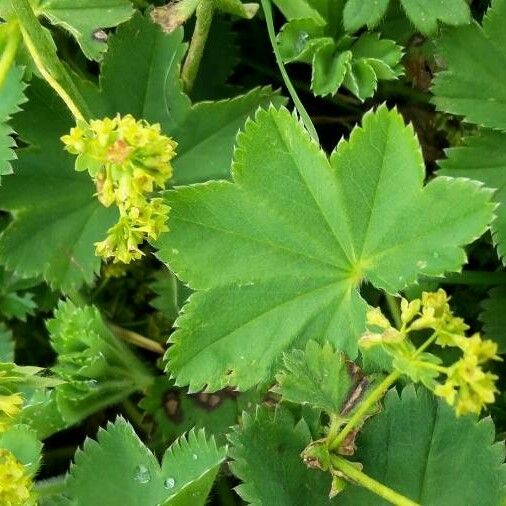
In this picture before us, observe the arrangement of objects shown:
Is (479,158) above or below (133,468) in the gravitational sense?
above

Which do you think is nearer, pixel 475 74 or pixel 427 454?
pixel 427 454

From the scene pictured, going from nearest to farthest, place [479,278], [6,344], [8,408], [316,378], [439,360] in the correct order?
1. [439,360]
2. [8,408]
3. [316,378]
4. [479,278]
5. [6,344]

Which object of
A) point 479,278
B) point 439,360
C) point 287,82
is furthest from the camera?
point 479,278

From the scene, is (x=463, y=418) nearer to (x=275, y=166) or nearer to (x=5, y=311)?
(x=275, y=166)

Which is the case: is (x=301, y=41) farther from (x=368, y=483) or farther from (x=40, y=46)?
→ (x=368, y=483)

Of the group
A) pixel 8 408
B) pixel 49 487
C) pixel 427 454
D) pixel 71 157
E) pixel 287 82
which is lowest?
pixel 49 487

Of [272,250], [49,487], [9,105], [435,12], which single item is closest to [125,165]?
[272,250]
